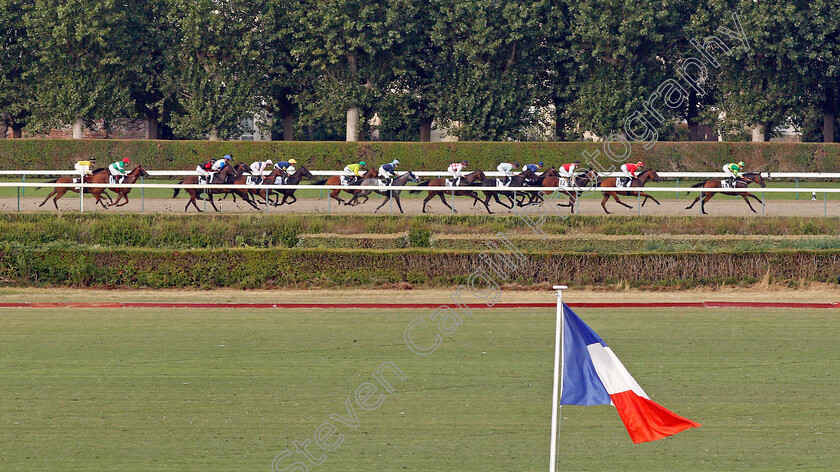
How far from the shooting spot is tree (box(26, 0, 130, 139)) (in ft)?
112

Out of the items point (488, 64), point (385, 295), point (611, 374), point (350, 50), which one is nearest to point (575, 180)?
point (385, 295)

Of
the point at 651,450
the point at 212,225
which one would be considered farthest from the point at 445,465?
the point at 212,225

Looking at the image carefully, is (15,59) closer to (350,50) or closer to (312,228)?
(350,50)

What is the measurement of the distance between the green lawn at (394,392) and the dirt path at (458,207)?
847cm

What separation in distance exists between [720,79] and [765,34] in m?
2.76

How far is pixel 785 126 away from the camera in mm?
35656

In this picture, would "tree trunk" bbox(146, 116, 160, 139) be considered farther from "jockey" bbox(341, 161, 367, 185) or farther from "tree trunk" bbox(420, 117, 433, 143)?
"jockey" bbox(341, 161, 367, 185)

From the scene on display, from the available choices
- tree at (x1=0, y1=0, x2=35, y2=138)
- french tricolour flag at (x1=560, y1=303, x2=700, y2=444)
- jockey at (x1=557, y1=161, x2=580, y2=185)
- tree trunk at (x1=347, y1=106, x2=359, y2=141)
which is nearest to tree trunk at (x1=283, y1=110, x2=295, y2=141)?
tree trunk at (x1=347, y1=106, x2=359, y2=141)

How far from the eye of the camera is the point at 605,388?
16.3ft

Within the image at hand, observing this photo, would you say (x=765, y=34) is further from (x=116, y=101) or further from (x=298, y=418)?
(x=298, y=418)

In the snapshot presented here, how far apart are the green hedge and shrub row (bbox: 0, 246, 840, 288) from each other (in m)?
16.5

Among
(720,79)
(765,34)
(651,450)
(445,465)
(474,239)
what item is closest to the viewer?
(445,465)

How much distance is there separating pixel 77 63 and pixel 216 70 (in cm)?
483

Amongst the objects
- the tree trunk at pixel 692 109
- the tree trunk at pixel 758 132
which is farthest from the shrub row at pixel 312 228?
the tree trunk at pixel 692 109
